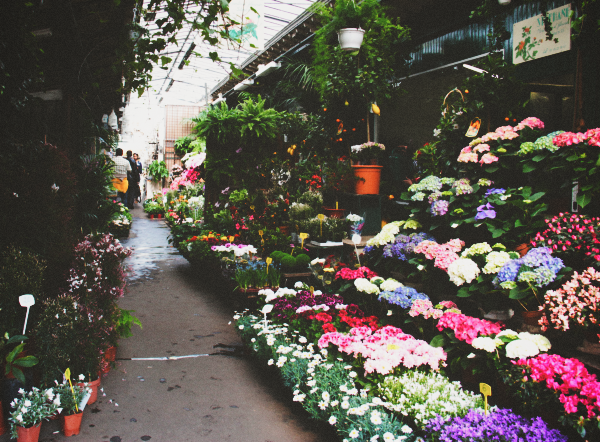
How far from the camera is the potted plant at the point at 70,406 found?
2.62 meters

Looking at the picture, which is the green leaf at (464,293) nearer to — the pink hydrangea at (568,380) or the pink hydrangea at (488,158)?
the pink hydrangea at (568,380)

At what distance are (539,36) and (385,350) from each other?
3.55m

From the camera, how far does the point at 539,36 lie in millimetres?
4328

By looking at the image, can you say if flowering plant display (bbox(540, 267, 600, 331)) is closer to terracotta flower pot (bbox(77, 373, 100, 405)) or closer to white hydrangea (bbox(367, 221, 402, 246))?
white hydrangea (bbox(367, 221, 402, 246))

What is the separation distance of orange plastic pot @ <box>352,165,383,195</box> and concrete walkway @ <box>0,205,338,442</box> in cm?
238

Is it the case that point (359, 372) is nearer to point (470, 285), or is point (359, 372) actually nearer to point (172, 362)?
point (470, 285)

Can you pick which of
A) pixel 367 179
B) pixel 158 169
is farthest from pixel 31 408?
pixel 158 169

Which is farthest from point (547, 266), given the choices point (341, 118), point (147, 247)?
point (147, 247)

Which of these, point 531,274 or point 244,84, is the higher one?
point 244,84

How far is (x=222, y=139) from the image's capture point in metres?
7.39

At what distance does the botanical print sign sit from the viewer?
4.02 metres

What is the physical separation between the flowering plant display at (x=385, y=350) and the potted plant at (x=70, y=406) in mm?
1607

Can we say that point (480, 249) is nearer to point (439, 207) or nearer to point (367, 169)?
point (439, 207)

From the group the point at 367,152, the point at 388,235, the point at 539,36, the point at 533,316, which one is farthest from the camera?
the point at 367,152
